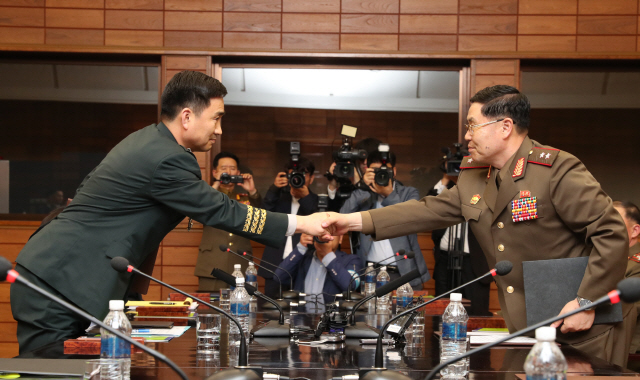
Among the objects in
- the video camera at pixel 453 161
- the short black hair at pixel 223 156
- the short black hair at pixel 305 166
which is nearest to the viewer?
the video camera at pixel 453 161

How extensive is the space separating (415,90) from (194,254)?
218 cm

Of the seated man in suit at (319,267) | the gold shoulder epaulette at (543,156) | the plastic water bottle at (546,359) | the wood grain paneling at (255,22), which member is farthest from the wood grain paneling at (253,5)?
the plastic water bottle at (546,359)

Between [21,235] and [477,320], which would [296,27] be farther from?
[477,320]

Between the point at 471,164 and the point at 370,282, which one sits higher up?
the point at 471,164

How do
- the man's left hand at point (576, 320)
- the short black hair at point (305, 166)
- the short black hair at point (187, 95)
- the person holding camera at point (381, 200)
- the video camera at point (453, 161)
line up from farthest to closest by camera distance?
the short black hair at point (305, 166) → the video camera at point (453, 161) → the person holding camera at point (381, 200) → the short black hair at point (187, 95) → the man's left hand at point (576, 320)

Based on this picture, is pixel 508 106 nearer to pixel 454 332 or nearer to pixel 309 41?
pixel 454 332

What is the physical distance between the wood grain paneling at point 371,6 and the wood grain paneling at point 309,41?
9.4 inches

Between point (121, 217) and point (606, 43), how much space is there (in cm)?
410

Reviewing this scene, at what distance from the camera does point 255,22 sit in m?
4.79

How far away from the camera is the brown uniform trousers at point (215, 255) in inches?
170

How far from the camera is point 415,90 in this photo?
4.93 m

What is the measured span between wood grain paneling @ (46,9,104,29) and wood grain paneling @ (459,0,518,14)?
283cm

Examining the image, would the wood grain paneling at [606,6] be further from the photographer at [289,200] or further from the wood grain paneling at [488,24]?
the photographer at [289,200]

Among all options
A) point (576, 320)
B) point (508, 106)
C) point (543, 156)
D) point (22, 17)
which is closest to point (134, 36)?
point (22, 17)
